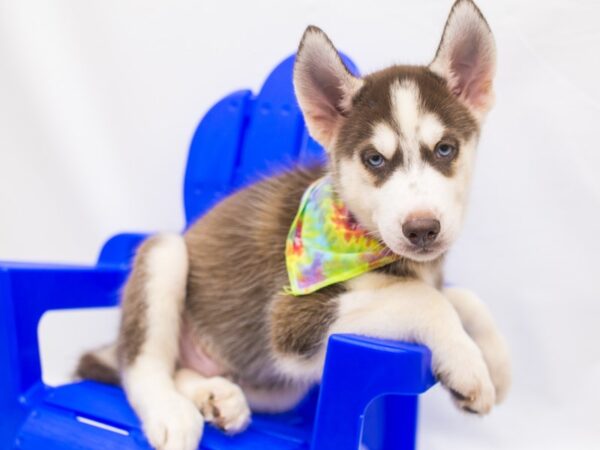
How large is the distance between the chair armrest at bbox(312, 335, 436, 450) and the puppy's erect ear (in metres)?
0.67

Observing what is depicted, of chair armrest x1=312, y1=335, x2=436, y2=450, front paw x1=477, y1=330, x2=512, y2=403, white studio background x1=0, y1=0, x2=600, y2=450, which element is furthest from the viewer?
white studio background x1=0, y1=0, x2=600, y2=450

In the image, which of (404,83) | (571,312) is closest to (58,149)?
(404,83)

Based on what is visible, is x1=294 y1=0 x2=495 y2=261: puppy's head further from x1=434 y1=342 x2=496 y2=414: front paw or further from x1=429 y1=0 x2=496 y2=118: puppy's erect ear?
x1=434 y1=342 x2=496 y2=414: front paw

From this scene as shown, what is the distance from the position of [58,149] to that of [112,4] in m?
0.58

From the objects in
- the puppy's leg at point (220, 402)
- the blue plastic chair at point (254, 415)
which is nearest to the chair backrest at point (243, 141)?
the blue plastic chair at point (254, 415)

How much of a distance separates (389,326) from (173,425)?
1.73 feet

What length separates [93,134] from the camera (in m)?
2.81

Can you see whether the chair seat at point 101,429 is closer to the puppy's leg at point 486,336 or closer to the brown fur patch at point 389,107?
the puppy's leg at point 486,336

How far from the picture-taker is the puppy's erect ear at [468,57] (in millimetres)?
1623

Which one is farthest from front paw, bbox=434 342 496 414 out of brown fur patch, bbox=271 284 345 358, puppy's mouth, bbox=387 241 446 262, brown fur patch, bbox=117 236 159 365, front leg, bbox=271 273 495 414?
brown fur patch, bbox=117 236 159 365

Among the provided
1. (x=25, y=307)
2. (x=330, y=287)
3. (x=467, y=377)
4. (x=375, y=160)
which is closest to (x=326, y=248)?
(x=330, y=287)

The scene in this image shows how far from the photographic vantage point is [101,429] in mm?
1748

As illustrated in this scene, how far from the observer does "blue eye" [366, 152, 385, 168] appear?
5.32 ft

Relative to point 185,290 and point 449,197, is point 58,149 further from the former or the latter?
point 449,197
